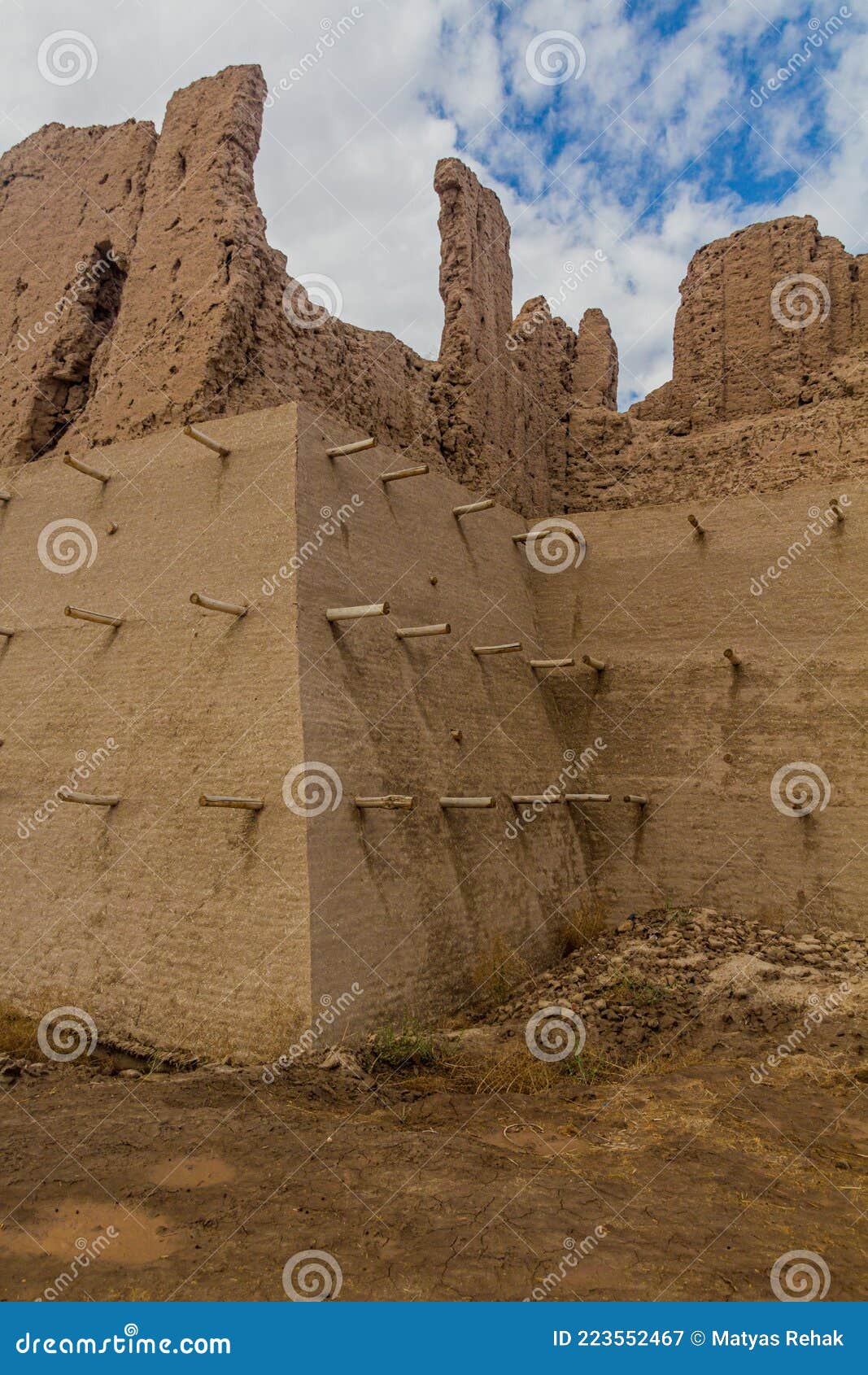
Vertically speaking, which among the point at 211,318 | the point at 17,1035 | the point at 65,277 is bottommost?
the point at 17,1035

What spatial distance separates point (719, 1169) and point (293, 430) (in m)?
7.46

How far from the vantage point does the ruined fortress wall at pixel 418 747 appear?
24.9 feet

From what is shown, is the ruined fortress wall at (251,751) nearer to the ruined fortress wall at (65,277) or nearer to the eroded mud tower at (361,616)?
the eroded mud tower at (361,616)

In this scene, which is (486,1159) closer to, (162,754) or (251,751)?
(251,751)

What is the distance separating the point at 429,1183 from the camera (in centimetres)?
502

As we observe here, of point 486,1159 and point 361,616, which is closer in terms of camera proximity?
point 486,1159

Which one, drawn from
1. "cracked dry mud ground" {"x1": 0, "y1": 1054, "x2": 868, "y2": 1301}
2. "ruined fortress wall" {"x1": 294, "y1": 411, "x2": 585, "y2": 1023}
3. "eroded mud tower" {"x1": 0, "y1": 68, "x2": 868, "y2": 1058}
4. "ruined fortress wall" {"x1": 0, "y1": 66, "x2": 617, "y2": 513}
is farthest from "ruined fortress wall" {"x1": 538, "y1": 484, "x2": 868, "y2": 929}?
"cracked dry mud ground" {"x1": 0, "y1": 1054, "x2": 868, "y2": 1301}

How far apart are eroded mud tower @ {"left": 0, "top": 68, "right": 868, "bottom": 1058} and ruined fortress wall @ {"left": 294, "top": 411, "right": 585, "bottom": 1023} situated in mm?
46

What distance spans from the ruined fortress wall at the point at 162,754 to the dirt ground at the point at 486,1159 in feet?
2.52

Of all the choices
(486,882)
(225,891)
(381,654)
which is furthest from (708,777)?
(225,891)

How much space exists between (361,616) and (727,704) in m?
5.45

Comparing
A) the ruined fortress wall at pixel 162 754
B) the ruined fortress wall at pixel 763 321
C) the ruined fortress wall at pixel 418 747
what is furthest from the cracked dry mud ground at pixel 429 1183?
the ruined fortress wall at pixel 763 321

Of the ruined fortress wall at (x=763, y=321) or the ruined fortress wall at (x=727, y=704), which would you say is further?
the ruined fortress wall at (x=763, y=321)

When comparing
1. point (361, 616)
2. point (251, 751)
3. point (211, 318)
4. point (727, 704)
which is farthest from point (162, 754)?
point (727, 704)
